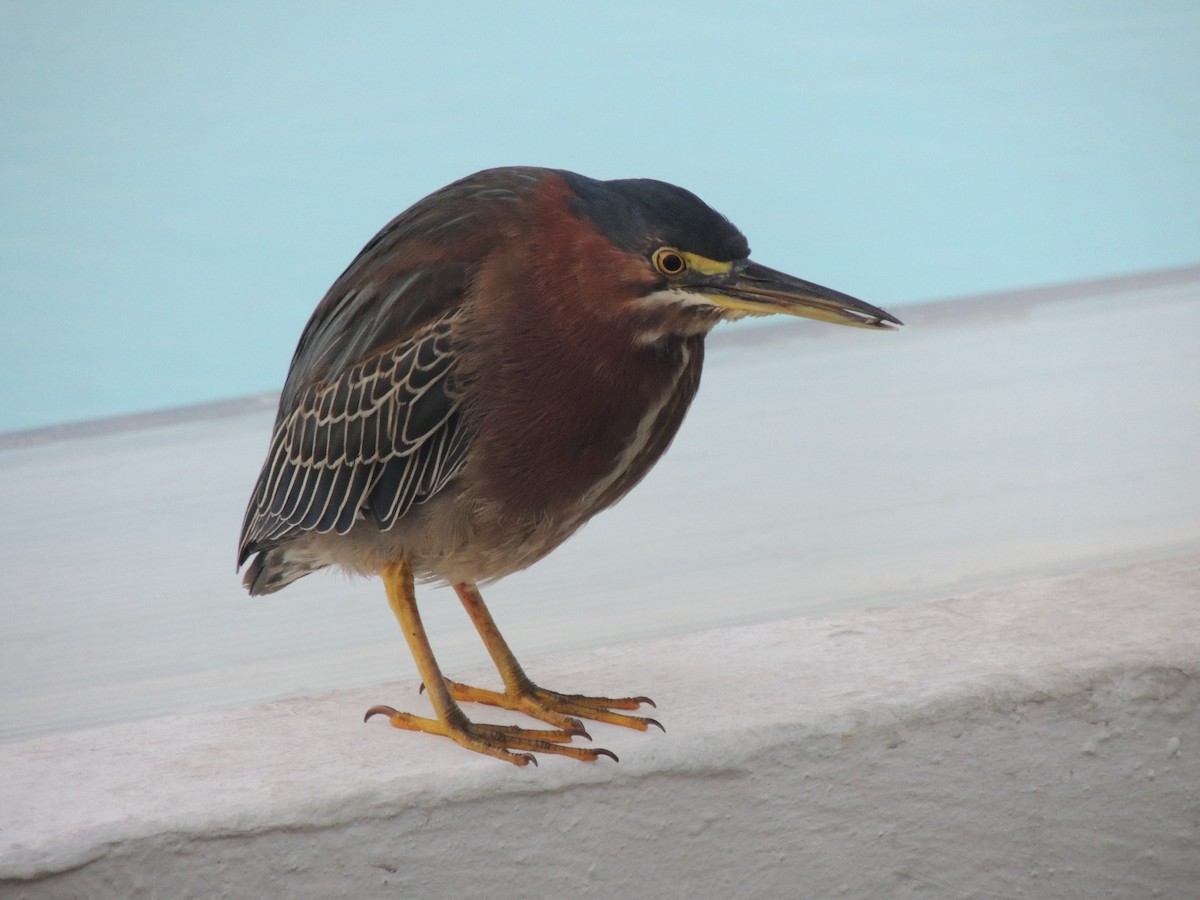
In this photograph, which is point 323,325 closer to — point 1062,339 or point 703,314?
point 703,314

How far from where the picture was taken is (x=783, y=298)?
4.79ft

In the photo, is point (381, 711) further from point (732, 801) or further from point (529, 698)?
point (732, 801)

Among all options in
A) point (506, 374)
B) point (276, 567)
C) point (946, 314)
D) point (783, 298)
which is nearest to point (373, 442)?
point (506, 374)

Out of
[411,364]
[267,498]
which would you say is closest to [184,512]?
[267,498]

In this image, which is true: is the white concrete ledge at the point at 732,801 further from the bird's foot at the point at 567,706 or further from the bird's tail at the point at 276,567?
the bird's tail at the point at 276,567

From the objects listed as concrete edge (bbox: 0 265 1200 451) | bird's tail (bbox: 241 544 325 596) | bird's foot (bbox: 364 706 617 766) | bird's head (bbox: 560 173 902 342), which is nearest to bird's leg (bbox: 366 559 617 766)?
bird's foot (bbox: 364 706 617 766)

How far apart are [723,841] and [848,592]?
1386 mm

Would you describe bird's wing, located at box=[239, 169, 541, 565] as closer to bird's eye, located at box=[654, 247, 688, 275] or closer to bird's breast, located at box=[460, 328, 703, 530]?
bird's breast, located at box=[460, 328, 703, 530]

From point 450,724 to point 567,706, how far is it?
163 millimetres

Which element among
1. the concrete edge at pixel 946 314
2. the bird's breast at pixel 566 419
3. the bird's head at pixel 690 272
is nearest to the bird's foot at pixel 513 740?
the bird's breast at pixel 566 419

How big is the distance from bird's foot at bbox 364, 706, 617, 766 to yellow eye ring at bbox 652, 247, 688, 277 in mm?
554

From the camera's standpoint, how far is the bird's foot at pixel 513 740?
5.24 ft

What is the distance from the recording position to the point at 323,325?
178 cm

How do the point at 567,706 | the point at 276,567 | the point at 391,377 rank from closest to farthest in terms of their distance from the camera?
the point at 391,377 → the point at 567,706 → the point at 276,567
